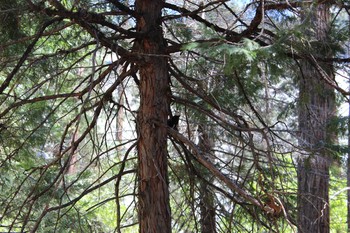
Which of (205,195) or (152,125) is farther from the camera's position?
(205,195)

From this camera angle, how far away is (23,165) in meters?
7.71

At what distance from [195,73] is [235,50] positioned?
257 centimetres

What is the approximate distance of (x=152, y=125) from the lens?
4.02 metres

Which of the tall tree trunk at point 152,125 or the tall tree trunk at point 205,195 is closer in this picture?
the tall tree trunk at point 152,125

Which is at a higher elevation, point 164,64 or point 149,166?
point 164,64

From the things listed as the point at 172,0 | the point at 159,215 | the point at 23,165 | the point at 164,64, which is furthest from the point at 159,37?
the point at 172,0

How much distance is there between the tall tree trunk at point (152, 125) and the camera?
3.88 metres

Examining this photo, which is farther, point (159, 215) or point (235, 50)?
point (159, 215)

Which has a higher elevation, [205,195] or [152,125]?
[152,125]

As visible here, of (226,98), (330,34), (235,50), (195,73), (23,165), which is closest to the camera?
(235,50)

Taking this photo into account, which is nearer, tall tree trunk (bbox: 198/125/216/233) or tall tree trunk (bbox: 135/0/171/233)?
tall tree trunk (bbox: 135/0/171/233)

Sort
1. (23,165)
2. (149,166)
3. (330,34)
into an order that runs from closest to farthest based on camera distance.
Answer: (149,166), (330,34), (23,165)

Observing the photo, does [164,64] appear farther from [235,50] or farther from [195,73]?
[235,50]

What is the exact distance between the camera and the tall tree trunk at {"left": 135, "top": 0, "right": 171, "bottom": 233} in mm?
3885
